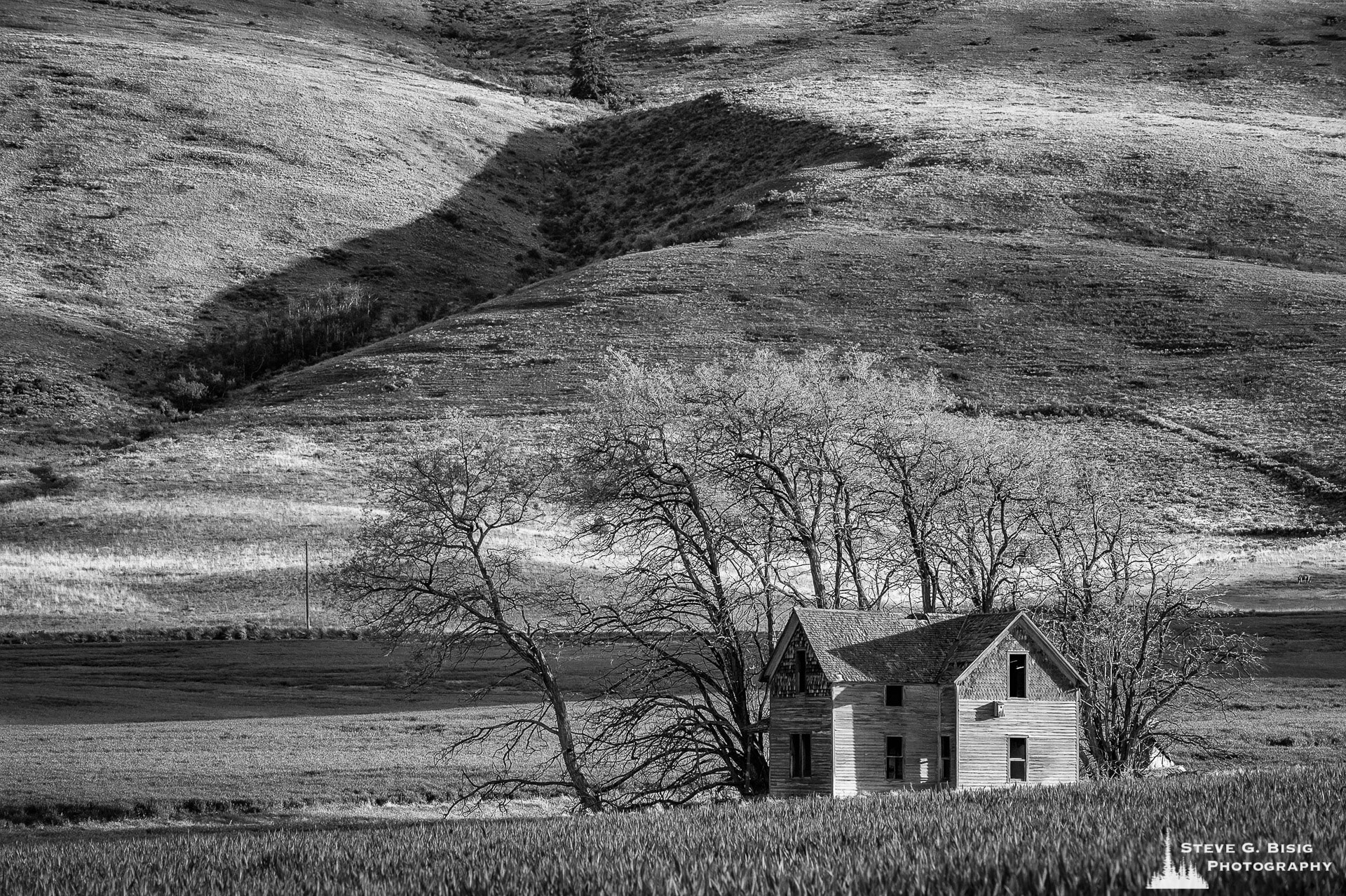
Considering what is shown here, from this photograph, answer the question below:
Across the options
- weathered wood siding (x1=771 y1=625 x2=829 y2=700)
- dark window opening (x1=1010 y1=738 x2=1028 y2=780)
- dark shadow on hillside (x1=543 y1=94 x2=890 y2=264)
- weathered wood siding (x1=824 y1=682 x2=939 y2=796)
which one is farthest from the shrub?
dark window opening (x1=1010 y1=738 x2=1028 y2=780)

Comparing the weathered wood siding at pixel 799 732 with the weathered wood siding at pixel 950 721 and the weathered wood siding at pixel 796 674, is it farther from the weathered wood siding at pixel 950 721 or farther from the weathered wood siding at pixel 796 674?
the weathered wood siding at pixel 950 721

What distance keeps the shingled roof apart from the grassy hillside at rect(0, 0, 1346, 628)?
2924 cm

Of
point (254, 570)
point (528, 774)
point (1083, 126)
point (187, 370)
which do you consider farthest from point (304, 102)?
point (528, 774)

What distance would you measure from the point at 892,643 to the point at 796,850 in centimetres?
2005

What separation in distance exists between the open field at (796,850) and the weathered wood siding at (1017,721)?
8.83 metres

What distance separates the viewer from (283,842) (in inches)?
930

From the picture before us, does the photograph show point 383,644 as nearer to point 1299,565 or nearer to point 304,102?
point 1299,565

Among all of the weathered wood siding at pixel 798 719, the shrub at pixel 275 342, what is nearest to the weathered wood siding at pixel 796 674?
the weathered wood siding at pixel 798 719

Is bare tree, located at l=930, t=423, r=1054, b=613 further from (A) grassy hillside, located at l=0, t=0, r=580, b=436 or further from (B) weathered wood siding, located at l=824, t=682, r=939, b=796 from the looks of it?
(A) grassy hillside, located at l=0, t=0, r=580, b=436

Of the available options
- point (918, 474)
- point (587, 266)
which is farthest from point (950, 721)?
point (587, 266)

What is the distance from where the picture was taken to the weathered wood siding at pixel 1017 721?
3638 centimetres

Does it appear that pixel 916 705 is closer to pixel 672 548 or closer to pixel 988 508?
pixel 672 548

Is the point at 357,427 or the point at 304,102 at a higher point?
the point at 304,102

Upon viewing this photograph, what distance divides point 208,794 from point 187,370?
81427mm
